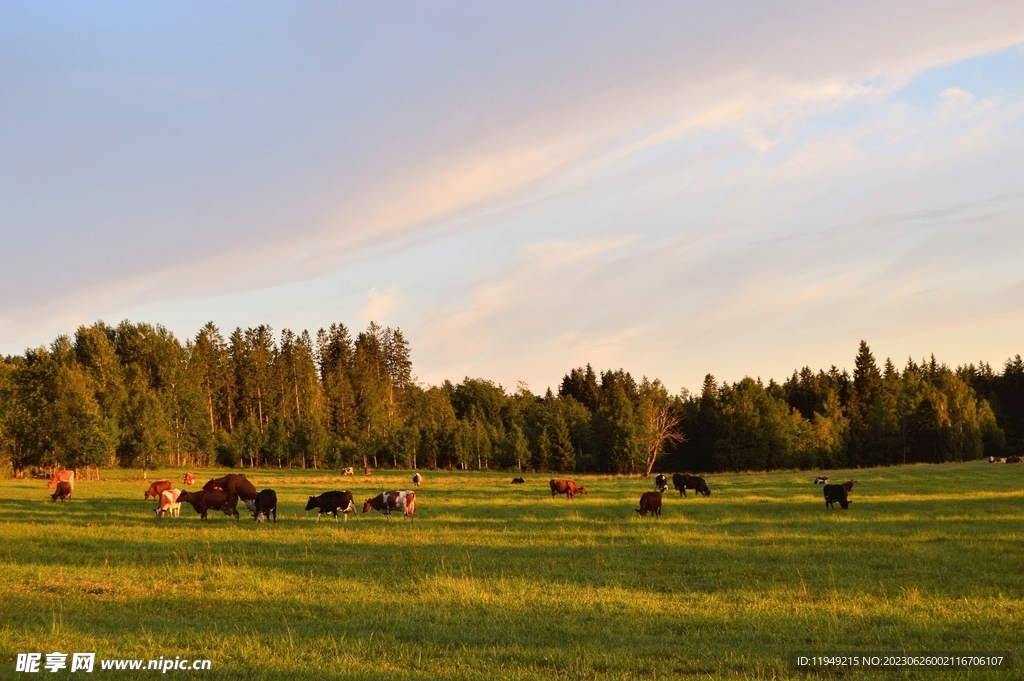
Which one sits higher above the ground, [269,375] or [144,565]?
[269,375]

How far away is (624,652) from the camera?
11438 mm

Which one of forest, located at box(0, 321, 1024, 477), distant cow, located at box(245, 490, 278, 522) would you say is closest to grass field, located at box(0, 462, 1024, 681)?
distant cow, located at box(245, 490, 278, 522)

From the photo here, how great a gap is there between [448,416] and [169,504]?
10006 cm

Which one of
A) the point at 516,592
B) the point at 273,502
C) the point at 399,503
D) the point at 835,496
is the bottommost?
the point at 835,496

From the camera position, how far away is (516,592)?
1642cm

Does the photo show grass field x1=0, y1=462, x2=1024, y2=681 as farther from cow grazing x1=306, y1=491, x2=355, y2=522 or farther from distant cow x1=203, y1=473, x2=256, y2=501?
distant cow x1=203, y1=473, x2=256, y2=501

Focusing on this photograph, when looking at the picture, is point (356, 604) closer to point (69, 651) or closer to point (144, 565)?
point (69, 651)

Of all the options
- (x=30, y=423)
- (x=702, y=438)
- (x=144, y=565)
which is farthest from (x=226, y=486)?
(x=702, y=438)

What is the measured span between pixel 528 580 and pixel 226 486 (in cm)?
2258

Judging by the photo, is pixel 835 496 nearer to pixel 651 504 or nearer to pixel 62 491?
pixel 651 504

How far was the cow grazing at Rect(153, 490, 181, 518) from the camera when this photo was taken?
108ft

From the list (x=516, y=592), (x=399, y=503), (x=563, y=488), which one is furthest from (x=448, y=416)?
(x=516, y=592)

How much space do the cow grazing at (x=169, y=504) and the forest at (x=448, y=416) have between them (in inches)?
2117

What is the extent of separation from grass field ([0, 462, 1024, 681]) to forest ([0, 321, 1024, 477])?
62.5m
